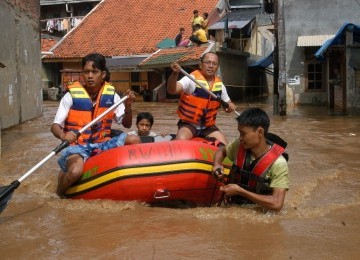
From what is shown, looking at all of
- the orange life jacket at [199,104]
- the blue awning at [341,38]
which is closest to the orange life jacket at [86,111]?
the orange life jacket at [199,104]

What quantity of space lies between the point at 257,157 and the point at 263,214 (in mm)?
477

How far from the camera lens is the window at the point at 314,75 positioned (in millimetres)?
17750

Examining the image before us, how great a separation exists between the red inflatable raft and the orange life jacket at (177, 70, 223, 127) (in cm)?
106

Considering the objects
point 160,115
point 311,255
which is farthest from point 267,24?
point 311,255

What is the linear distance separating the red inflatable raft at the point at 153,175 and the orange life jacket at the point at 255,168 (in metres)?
0.39

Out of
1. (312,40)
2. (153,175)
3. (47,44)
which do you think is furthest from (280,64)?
(47,44)

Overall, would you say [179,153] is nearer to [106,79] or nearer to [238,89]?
[106,79]

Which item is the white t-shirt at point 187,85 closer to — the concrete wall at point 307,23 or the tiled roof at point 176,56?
the concrete wall at point 307,23

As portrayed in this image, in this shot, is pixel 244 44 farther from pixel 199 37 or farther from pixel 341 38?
pixel 341 38

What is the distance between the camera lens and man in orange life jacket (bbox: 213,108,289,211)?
157 inches

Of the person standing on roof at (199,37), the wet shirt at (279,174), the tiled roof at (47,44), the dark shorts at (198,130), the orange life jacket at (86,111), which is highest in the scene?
the tiled roof at (47,44)

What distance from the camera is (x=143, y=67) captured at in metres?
21.0

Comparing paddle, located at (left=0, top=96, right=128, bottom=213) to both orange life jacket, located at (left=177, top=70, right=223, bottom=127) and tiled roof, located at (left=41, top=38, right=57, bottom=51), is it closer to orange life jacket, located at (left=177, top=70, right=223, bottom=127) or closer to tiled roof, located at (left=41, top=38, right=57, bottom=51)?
orange life jacket, located at (left=177, top=70, right=223, bottom=127)

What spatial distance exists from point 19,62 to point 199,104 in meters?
8.01
